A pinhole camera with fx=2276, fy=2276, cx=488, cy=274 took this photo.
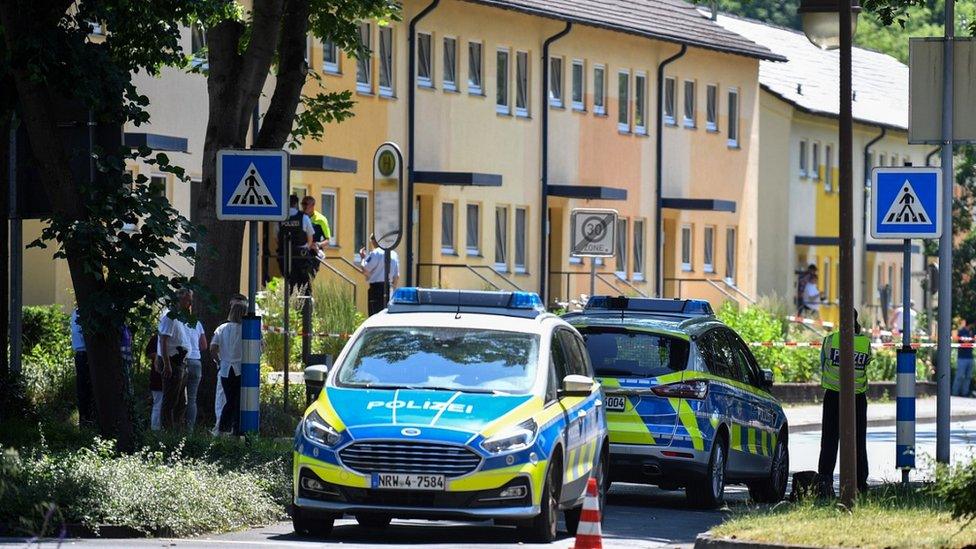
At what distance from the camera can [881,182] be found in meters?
19.4

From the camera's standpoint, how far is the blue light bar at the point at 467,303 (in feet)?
54.6

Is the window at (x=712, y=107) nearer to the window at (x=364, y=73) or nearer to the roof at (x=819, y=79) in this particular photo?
the roof at (x=819, y=79)

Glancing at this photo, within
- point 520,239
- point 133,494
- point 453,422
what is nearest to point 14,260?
point 133,494

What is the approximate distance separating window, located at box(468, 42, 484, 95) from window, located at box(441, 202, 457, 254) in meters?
2.56

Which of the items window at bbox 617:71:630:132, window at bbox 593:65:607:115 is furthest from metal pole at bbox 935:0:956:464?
window at bbox 617:71:630:132

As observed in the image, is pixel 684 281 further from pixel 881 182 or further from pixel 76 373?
pixel 881 182

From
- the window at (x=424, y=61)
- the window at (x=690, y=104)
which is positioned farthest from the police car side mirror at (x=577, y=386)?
the window at (x=690, y=104)

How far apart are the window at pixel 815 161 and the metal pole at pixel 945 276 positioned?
48781mm

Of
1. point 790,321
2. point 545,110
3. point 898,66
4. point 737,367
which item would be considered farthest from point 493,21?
point 898,66

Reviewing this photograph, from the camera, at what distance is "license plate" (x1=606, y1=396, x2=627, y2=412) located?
19094 millimetres

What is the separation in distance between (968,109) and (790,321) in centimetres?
2937

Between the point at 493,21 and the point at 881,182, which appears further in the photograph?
the point at 493,21

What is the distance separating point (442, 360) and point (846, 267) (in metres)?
2.86

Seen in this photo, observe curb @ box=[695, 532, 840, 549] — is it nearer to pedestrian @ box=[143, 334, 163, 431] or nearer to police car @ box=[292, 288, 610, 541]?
police car @ box=[292, 288, 610, 541]
